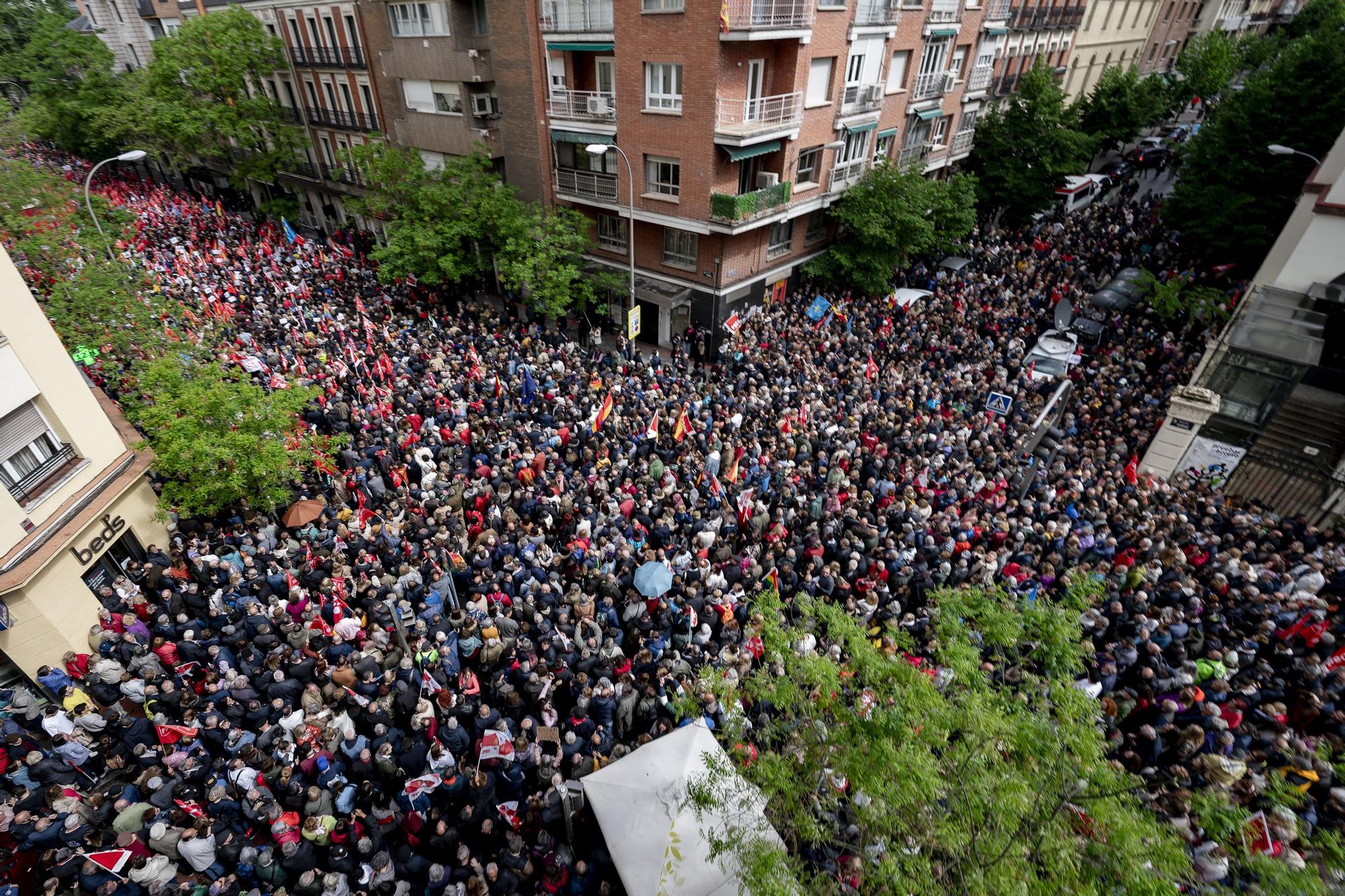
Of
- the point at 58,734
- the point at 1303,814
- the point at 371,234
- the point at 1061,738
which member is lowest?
the point at 371,234

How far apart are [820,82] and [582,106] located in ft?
29.1

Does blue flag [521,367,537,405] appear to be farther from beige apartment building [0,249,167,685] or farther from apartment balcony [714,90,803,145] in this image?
apartment balcony [714,90,803,145]

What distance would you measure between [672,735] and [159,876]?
21.1 feet

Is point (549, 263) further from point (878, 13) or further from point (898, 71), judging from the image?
point (898, 71)

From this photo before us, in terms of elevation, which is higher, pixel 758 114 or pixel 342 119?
pixel 758 114

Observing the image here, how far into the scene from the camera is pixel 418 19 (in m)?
26.3

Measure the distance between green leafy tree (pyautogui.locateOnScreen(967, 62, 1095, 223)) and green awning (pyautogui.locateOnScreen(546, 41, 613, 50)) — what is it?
68.7ft

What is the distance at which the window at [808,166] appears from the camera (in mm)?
23531

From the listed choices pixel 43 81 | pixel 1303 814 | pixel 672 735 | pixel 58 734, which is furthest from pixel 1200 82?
pixel 43 81

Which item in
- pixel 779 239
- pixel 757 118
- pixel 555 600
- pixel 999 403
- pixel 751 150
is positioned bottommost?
pixel 999 403

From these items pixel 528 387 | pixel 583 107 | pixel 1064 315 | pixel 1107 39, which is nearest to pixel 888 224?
pixel 1064 315

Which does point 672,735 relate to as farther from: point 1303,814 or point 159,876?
point 1303,814

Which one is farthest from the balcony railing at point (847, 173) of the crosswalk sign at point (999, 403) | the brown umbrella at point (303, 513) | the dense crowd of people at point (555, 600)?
the brown umbrella at point (303, 513)

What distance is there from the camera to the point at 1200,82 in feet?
139
